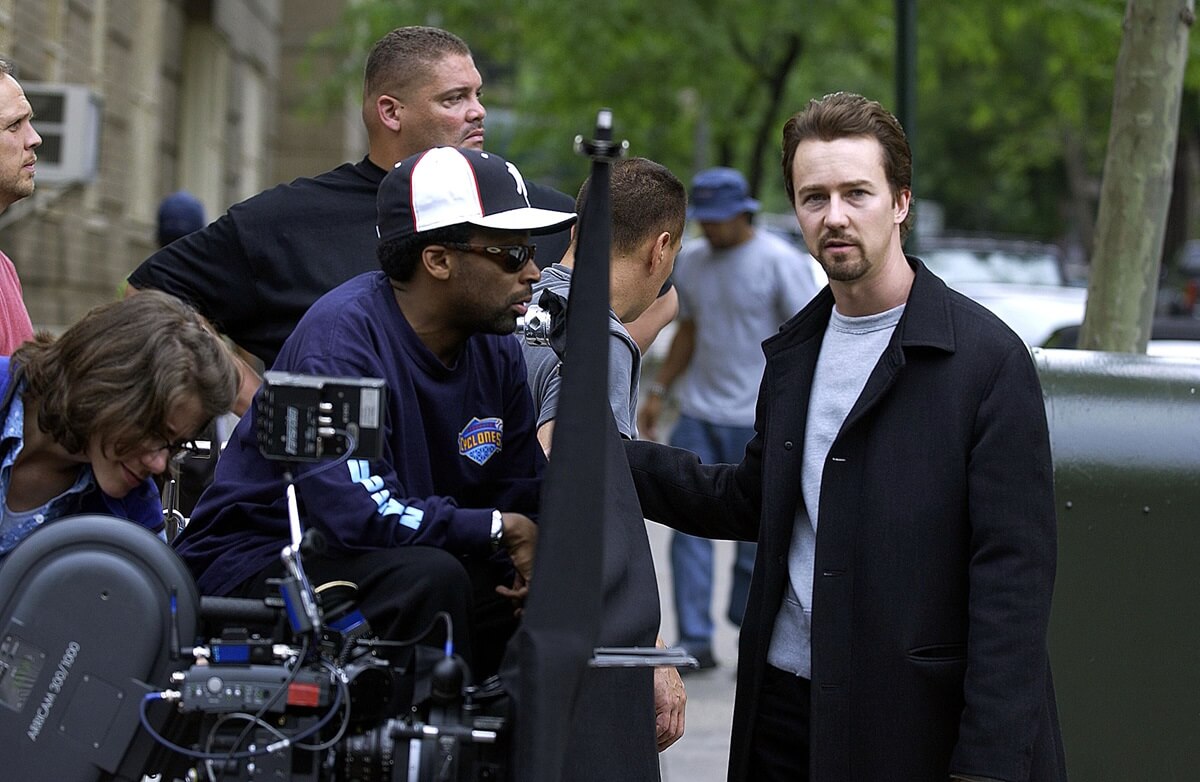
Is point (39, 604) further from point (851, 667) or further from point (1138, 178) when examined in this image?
point (1138, 178)

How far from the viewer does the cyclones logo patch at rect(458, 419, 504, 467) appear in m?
3.24

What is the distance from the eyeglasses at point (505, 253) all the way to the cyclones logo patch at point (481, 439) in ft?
0.98

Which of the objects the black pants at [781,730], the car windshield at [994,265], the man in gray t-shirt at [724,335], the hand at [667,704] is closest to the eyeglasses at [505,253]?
the hand at [667,704]

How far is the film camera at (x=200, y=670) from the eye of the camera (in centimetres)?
260

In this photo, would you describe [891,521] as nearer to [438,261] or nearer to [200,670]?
[438,261]

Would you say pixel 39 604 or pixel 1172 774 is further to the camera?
pixel 1172 774

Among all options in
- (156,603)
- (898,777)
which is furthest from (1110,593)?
(156,603)

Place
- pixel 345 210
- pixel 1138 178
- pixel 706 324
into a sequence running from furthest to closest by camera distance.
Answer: pixel 706 324 < pixel 1138 178 < pixel 345 210

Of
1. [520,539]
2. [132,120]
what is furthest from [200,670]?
[132,120]

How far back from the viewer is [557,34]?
62.5 feet

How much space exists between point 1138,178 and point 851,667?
319 cm

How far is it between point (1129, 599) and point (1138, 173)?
7.26 feet

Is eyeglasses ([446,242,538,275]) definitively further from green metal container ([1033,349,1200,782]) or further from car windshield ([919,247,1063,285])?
car windshield ([919,247,1063,285])

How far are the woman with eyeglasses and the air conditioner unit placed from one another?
7.78m
